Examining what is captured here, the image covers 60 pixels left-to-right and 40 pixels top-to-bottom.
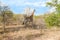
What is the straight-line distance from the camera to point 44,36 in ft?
61.0

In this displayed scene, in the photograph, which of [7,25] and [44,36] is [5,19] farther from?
[44,36]

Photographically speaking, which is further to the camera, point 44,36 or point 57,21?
point 44,36

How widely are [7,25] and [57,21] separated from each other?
1133cm

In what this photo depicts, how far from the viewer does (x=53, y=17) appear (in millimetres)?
13352

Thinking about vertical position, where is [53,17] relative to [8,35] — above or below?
above

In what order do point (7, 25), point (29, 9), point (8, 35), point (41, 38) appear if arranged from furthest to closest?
point (7, 25)
point (29, 9)
point (8, 35)
point (41, 38)

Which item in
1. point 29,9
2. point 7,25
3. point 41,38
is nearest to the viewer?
point 41,38

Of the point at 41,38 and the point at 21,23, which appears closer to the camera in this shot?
the point at 41,38

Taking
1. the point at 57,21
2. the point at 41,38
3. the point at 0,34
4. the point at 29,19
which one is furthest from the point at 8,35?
the point at 57,21

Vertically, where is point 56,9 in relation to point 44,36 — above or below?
above

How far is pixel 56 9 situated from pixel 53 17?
432 mm

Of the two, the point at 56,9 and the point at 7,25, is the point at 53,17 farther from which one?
the point at 7,25

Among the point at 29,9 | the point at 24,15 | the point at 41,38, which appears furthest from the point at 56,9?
the point at 24,15

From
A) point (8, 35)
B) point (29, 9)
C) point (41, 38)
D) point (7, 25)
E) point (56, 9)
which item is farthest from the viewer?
point (7, 25)
